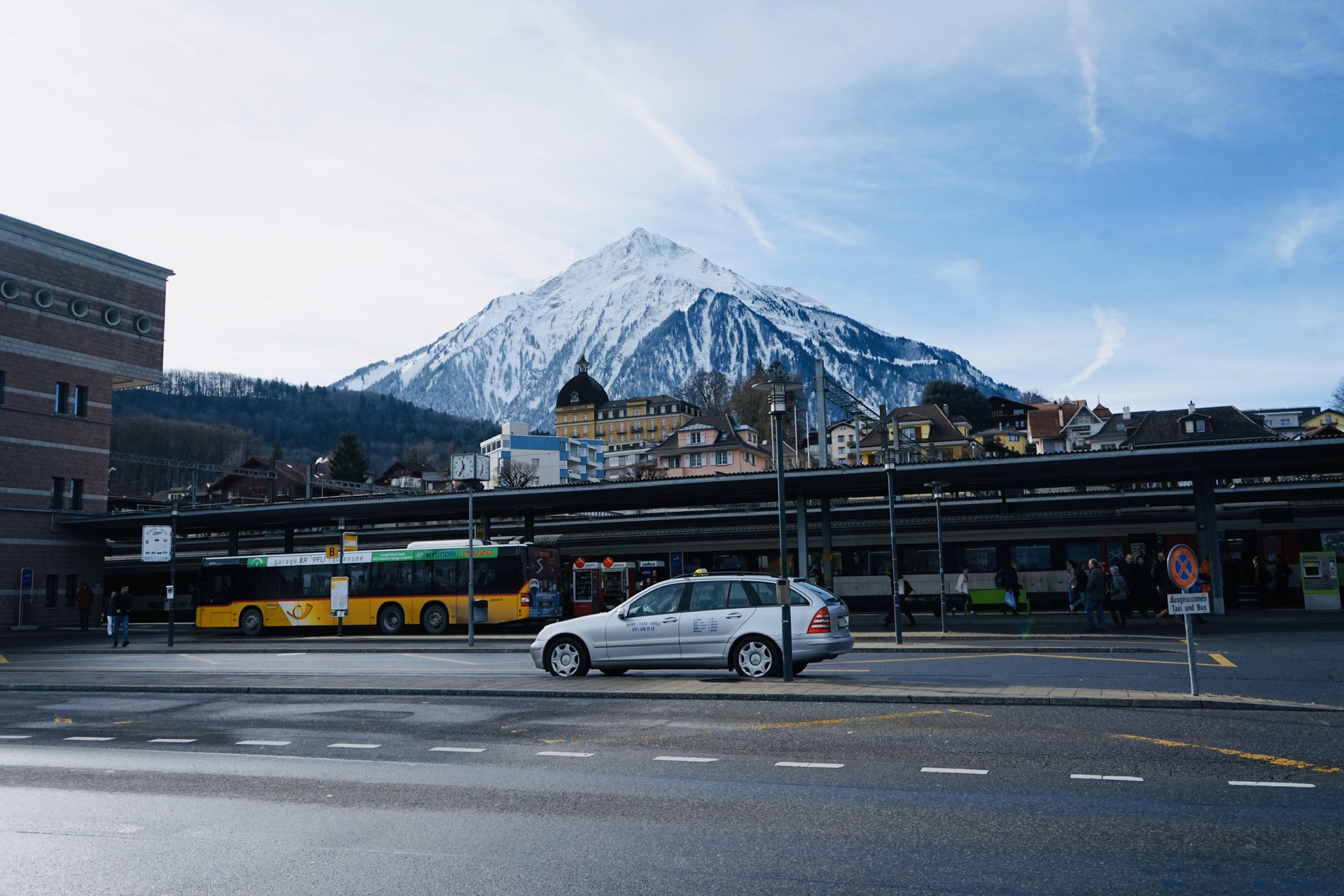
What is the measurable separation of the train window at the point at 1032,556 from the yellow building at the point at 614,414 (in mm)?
120298

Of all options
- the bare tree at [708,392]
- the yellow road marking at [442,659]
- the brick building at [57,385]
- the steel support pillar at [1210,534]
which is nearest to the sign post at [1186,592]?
the yellow road marking at [442,659]

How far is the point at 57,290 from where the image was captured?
45.3m

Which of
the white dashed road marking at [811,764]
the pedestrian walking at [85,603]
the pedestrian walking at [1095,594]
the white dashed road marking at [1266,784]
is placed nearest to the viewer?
the white dashed road marking at [1266,784]

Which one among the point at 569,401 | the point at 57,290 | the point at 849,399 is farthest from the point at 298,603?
the point at 569,401

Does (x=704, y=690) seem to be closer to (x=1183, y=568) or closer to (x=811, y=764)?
(x=811, y=764)

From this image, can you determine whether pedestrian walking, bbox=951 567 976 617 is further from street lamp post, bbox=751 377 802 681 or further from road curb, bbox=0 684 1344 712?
road curb, bbox=0 684 1344 712

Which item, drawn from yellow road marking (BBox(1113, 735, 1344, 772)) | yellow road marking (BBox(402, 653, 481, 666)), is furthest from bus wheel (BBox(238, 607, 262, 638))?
yellow road marking (BBox(1113, 735, 1344, 772))

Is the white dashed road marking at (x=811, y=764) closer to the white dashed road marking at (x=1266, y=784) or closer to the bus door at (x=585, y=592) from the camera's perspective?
the white dashed road marking at (x=1266, y=784)

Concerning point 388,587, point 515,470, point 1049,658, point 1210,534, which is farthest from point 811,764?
point 515,470

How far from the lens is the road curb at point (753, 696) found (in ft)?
39.4

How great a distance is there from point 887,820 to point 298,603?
31.7 meters

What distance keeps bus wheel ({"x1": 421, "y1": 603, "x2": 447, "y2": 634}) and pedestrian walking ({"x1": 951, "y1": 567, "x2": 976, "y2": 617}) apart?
1652 centimetres

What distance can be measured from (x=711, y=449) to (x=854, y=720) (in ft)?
341

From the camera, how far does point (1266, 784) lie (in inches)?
314
